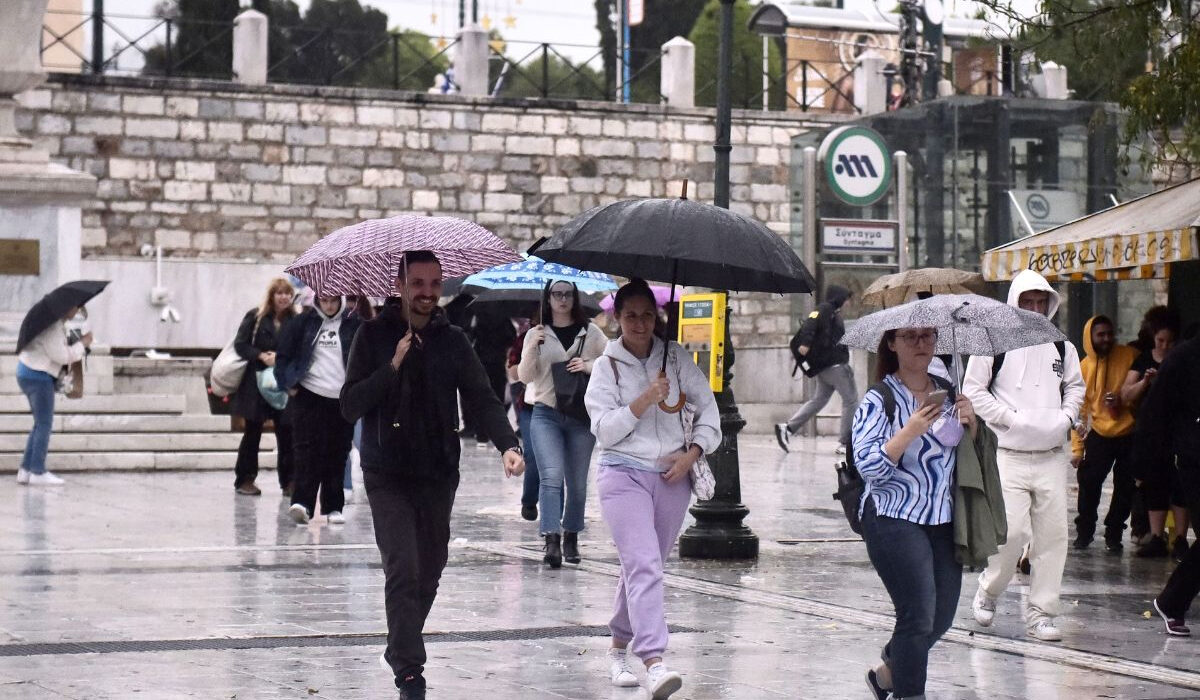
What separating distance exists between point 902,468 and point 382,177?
81.5 feet

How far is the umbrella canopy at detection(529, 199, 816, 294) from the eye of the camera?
7.04 meters

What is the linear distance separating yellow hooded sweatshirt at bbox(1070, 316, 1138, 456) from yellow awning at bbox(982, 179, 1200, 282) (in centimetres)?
52

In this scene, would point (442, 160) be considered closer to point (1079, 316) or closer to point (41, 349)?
point (1079, 316)

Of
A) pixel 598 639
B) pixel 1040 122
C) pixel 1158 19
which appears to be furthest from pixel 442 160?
pixel 598 639

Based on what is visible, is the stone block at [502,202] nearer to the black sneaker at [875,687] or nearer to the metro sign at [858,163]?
the metro sign at [858,163]

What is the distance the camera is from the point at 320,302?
1315 centimetres

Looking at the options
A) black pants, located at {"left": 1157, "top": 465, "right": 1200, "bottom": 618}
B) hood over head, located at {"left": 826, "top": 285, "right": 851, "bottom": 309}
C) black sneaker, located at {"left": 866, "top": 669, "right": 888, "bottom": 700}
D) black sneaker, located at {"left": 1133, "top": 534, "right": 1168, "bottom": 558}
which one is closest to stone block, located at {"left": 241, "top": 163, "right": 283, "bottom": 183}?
hood over head, located at {"left": 826, "top": 285, "right": 851, "bottom": 309}

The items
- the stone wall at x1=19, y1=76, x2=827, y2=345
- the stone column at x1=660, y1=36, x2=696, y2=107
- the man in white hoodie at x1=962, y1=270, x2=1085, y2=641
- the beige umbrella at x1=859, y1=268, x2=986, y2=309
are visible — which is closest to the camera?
the man in white hoodie at x1=962, y1=270, x2=1085, y2=641

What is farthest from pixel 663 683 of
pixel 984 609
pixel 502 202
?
pixel 502 202

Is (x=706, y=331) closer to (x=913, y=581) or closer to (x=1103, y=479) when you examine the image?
(x=1103, y=479)

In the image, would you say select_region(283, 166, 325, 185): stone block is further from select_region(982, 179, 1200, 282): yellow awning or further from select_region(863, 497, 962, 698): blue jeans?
select_region(863, 497, 962, 698): blue jeans

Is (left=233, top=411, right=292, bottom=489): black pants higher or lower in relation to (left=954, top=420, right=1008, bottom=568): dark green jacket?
lower

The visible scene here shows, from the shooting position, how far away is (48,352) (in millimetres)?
15938

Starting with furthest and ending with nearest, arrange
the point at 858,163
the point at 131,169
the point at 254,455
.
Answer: the point at 131,169 → the point at 858,163 → the point at 254,455
